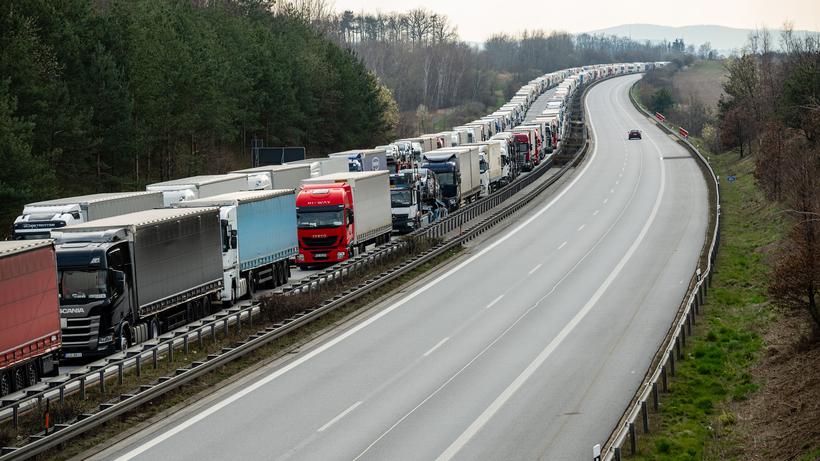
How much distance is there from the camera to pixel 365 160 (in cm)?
6588

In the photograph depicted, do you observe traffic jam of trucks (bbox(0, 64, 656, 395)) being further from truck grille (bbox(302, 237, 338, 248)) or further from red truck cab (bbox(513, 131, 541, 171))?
red truck cab (bbox(513, 131, 541, 171))

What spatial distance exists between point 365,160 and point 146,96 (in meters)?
13.1

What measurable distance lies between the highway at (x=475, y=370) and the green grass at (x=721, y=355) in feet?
3.87

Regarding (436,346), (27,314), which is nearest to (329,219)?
(436,346)

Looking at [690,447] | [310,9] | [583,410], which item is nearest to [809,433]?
[690,447]

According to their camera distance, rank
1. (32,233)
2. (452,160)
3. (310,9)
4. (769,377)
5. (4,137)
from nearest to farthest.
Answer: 1. (769,377)
2. (32,233)
3. (4,137)
4. (452,160)
5. (310,9)

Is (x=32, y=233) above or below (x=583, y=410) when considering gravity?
above

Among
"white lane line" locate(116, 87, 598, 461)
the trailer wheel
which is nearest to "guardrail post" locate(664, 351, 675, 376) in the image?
"white lane line" locate(116, 87, 598, 461)

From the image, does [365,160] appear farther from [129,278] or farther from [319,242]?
[129,278]

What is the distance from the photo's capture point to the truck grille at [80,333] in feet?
93.4

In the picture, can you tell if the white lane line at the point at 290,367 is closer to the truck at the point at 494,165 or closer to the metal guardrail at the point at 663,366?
the metal guardrail at the point at 663,366

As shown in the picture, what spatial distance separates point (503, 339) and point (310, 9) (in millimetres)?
164860

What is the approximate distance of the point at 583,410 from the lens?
942 inches

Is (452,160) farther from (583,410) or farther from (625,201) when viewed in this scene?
(583,410)
